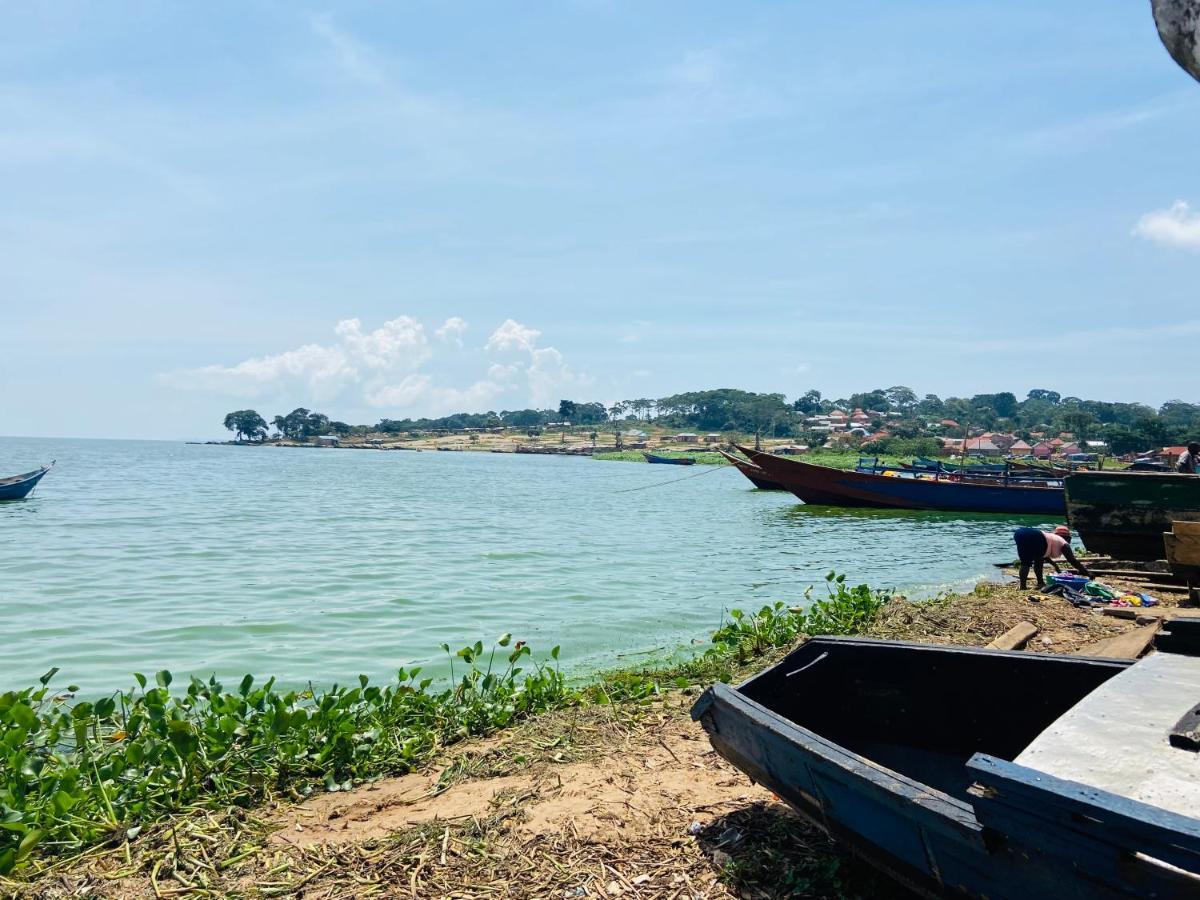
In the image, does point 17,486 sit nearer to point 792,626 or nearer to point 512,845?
point 792,626

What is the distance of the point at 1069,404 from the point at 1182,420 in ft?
101

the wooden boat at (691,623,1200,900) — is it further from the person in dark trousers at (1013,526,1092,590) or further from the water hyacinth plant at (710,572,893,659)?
the person in dark trousers at (1013,526,1092,590)

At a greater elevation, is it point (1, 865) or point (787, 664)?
point (787, 664)

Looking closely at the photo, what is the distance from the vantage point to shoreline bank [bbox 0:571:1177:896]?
312 cm

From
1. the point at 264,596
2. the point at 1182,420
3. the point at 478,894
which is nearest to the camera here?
the point at 478,894

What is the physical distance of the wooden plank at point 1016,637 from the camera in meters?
6.59

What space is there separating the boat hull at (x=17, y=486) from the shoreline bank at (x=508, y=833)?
3058cm

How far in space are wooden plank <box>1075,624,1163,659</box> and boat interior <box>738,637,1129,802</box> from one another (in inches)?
107

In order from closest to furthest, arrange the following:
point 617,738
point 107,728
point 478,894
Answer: point 478,894, point 617,738, point 107,728

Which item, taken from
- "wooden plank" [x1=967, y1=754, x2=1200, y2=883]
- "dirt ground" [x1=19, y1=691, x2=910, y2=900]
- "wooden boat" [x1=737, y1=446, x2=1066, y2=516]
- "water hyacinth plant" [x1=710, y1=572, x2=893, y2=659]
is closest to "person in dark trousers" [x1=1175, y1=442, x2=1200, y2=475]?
"water hyacinth plant" [x1=710, y1=572, x2=893, y2=659]

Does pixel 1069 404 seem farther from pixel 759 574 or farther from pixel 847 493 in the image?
pixel 759 574

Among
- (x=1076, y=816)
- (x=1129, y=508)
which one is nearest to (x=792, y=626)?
(x=1076, y=816)

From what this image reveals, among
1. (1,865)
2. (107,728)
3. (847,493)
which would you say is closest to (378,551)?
(107,728)

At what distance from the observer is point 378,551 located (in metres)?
16.9
